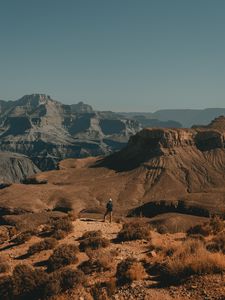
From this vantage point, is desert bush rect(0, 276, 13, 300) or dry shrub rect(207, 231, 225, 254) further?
dry shrub rect(207, 231, 225, 254)

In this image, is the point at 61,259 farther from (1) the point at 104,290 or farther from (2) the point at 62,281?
(1) the point at 104,290

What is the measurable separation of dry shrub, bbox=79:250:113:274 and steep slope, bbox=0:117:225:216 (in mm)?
50322

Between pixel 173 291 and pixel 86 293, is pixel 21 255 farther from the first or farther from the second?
pixel 173 291

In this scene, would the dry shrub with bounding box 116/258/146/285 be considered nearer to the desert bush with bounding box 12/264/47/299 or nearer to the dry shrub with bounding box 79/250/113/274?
the dry shrub with bounding box 79/250/113/274

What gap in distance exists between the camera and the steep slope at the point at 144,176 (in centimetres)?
8006

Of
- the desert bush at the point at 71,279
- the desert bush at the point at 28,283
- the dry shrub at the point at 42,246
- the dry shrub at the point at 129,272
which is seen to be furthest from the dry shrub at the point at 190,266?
the dry shrub at the point at 42,246

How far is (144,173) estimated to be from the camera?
93875mm

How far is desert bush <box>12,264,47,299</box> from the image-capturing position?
1738 centimetres

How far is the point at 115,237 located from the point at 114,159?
84069 millimetres

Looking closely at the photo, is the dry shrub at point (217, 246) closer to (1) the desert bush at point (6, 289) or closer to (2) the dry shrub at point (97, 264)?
(2) the dry shrub at point (97, 264)

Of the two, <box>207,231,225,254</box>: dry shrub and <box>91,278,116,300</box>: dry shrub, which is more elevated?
<box>207,231,225,254</box>: dry shrub

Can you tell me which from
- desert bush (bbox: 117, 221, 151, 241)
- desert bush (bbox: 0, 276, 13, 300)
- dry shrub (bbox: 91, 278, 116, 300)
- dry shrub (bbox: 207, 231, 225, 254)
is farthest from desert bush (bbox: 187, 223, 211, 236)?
desert bush (bbox: 0, 276, 13, 300)

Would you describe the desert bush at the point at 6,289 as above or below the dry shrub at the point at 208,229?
below

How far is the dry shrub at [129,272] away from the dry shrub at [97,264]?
870 millimetres
